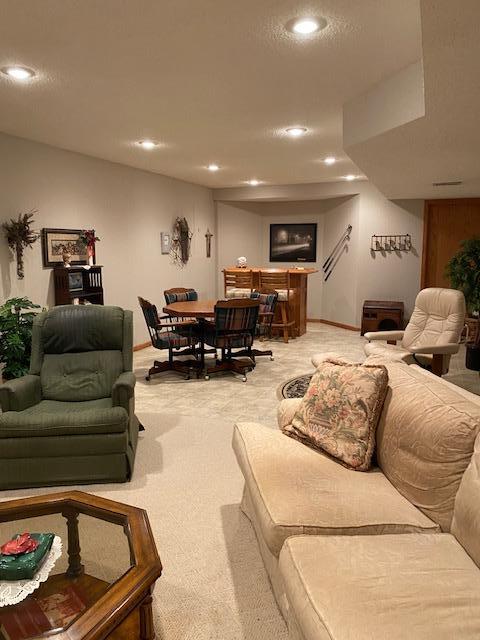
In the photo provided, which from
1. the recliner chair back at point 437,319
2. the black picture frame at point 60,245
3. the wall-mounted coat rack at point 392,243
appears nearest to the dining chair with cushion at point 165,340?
the black picture frame at point 60,245

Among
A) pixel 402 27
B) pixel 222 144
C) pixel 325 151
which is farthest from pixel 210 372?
pixel 402 27

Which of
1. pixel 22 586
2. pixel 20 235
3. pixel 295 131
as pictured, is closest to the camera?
pixel 22 586

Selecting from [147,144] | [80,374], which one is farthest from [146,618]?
[147,144]

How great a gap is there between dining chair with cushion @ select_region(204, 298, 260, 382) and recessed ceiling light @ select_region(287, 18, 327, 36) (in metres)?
2.76

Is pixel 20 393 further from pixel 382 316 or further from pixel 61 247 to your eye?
pixel 382 316

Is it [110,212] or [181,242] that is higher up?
[110,212]

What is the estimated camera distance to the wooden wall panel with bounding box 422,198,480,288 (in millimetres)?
7570

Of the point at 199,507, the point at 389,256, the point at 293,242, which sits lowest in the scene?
the point at 199,507

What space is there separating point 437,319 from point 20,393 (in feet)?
12.5

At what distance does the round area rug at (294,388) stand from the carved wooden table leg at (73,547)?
2.82 meters

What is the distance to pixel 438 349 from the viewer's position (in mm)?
4180

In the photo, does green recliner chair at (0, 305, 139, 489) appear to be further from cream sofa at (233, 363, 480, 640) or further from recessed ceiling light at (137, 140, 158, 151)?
recessed ceiling light at (137, 140, 158, 151)

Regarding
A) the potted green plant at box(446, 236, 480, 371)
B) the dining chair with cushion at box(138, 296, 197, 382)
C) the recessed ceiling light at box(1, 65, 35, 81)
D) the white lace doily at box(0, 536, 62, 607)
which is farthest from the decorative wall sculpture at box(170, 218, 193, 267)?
the white lace doily at box(0, 536, 62, 607)

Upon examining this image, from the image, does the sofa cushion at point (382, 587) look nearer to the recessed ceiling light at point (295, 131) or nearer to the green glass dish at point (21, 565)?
the green glass dish at point (21, 565)
